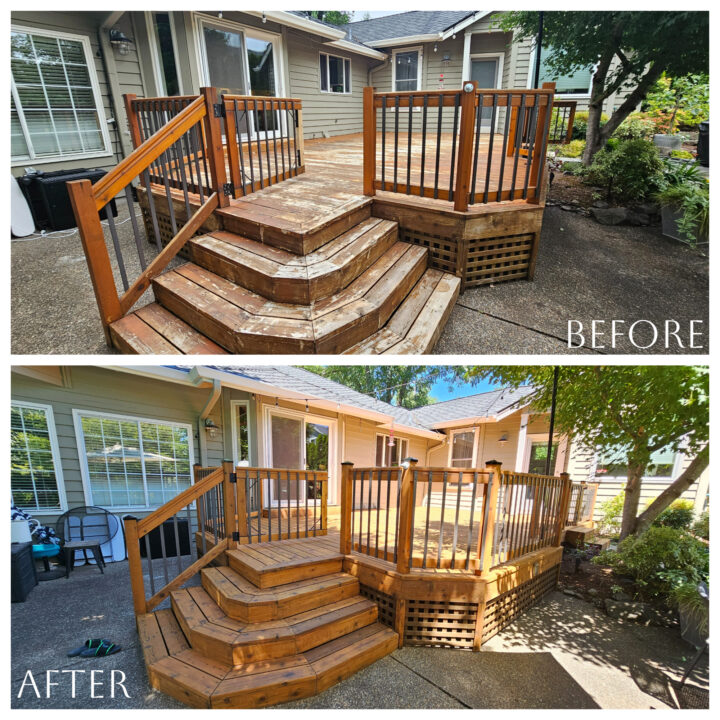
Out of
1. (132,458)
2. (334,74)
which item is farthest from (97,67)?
(334,74)

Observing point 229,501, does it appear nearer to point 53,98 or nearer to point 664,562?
point 664,562

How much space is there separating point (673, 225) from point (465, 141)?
11.0 ft

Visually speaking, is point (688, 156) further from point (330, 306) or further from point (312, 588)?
point (312, 588)

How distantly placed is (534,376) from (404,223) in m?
2.66

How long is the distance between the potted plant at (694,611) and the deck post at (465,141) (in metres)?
3.70

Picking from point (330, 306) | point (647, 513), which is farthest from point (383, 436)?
point (330, 306)

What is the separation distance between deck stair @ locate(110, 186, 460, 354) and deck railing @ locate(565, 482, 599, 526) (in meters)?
5.14

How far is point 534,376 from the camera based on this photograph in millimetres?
5199

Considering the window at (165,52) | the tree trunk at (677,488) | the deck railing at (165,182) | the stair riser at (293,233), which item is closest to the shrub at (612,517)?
the tree trunk at (677,488)

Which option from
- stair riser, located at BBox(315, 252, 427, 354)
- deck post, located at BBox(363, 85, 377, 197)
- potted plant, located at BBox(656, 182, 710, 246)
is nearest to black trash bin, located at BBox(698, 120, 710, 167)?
potted plant, located at BBox(656, 182, 710, 246)

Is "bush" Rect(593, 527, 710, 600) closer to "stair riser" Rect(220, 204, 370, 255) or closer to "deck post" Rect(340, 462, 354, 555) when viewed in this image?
"deck post" Rect(340, 462, 354, 555)

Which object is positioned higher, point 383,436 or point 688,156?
point 688,156

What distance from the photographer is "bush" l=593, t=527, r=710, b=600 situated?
367cm

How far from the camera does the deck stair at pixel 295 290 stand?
288 centimetres
